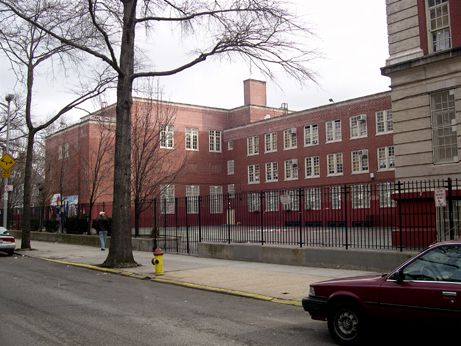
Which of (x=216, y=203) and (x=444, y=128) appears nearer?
(x=444, y=128)

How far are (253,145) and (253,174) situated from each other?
2995 millimetres

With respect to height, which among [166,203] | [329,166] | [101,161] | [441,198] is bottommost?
[441,198]

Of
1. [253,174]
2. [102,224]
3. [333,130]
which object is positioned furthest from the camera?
[253,174]

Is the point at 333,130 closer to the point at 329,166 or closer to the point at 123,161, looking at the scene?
the point at 329,166

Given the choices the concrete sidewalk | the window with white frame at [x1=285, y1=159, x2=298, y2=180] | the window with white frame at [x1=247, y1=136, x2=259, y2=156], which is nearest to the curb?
the concrete sidewalk

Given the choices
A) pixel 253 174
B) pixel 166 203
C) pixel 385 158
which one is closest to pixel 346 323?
pixel 166 203

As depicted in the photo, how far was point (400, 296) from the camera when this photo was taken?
592 centimetres

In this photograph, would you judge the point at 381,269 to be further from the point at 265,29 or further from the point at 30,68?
the point at 30,68

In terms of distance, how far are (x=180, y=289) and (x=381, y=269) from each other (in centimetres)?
540

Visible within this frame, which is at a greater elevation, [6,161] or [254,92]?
[254,92]

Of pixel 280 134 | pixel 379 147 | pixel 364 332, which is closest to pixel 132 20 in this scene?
pixel 364 332

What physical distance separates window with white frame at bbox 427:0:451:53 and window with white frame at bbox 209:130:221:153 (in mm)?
36703

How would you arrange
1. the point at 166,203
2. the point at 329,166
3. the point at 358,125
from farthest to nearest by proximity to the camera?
the point at 329,166
the point at 358,125
the point at 166,203

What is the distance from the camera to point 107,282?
12.6 meters
